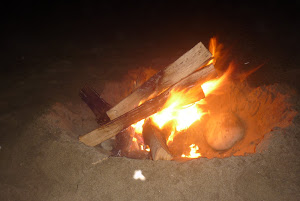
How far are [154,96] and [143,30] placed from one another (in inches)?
151

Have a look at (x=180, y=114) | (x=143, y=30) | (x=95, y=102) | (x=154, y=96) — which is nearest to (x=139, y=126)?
(x=154, y=96)

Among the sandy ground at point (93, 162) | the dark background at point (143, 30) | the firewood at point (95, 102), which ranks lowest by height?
the sandy ground at point (93, 162)

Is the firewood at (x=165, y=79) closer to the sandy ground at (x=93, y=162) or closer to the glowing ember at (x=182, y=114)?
the glowing ember at (x=182, y=114)

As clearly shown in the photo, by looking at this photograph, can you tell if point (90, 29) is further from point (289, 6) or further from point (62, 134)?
point (289, 6)

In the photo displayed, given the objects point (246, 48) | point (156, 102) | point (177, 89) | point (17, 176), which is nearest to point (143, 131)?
point (156, 102)

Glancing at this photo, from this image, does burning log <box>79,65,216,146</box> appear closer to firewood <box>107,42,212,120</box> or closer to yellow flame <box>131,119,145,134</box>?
firewood <box>107,42,212,120</box>

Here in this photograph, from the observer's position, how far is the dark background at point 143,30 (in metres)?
4.16

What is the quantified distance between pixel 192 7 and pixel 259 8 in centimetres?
221

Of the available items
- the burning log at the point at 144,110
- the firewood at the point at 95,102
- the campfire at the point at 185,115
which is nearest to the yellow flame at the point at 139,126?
the campfire at the point at 185,115

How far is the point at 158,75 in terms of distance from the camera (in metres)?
2.80

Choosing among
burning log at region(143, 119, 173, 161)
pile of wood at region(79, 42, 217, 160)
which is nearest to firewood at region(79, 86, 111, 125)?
pile of wood at region(79, 42, 217, 160)

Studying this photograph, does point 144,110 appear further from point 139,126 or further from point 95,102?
point 95,102

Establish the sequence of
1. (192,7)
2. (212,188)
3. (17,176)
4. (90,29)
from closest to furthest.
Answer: (212,188)
(17,176)
(90,29)
(192,7)

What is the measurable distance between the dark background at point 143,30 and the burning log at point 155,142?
172 centimetres
